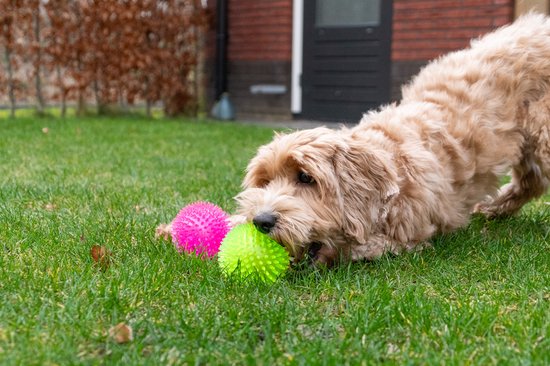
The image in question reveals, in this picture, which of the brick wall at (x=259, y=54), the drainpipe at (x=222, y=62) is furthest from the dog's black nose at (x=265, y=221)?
the drainpipe at (x=222, y=62)

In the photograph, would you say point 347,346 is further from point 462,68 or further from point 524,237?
point 462,68

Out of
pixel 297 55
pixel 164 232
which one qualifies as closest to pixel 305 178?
pixel 164 232

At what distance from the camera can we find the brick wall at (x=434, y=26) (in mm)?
9406

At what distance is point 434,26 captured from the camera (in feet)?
32.9

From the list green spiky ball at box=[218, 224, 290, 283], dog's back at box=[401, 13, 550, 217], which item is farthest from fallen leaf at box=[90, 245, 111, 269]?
dog's back at box=[401, 13, 550, 217]

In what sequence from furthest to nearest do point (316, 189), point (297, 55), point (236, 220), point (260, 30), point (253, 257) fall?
point (260, 30), point (297, 55), point (236, 220), point (316, 189), point (253, 257)

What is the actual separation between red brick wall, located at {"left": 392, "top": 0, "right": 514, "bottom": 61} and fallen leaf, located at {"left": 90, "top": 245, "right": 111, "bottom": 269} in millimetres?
7378

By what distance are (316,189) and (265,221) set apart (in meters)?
0.36

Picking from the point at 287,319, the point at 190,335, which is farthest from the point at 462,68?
the point at 190,335

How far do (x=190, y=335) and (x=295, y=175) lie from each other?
3.70 ft

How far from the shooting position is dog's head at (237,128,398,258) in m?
3.14

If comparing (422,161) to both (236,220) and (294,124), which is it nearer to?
(236,220)

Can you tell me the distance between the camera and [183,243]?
11.6ft

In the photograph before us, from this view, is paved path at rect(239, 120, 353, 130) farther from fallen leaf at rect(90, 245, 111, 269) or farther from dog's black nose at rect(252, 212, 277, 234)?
dog's black nose at rect(252, 212, 277, 234)
